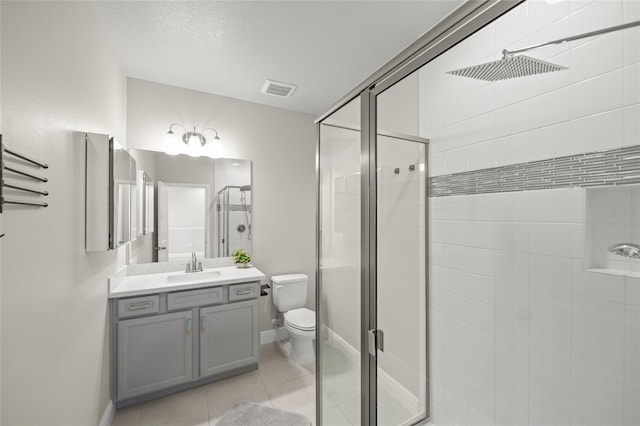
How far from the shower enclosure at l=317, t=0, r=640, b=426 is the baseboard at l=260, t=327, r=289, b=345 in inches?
55.4

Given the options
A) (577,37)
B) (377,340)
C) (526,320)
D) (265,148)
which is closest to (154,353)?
(377,340)

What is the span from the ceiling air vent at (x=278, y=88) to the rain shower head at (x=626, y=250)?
7.95 ft

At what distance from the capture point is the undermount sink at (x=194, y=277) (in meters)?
2.33

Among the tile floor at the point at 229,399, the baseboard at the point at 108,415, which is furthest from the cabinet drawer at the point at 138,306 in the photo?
the tile floor at the point at 229,399

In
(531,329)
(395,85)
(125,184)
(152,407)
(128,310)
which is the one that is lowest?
(152,407)

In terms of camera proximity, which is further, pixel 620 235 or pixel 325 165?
pixel 325 165

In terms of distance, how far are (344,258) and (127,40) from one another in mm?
2083

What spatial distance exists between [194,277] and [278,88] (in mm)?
1879

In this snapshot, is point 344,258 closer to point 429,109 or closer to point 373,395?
point 373,395

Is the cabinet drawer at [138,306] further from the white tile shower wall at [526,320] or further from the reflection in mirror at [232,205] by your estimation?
the white tile shower wall at [526,320]

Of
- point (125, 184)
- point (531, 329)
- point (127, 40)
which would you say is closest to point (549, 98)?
point (531, 329)

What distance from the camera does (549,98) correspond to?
854 millimetres

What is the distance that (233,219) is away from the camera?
2809mm

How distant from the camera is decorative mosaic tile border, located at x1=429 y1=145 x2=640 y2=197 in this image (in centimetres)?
72
